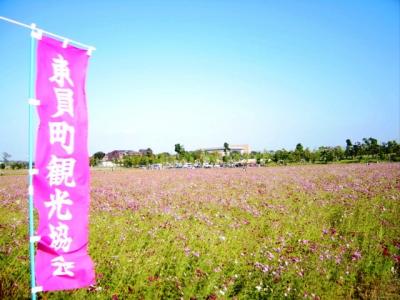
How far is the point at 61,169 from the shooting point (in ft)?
13.8

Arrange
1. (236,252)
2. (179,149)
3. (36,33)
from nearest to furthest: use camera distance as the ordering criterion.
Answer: (36,33)
(236,252)
(179,149)

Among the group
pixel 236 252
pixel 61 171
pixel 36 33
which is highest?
pixel 36 33

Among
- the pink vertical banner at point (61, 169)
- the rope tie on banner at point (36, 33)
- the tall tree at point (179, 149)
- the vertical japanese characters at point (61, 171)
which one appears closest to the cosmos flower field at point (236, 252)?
the pink vertical banner at point (61, 169)

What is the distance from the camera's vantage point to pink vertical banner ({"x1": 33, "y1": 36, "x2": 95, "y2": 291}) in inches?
161

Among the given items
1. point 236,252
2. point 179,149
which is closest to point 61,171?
point 236,252

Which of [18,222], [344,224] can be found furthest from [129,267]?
[344,224]

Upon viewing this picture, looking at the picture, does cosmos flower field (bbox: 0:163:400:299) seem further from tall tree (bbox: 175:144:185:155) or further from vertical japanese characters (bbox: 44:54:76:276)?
tall tree (bbox: 175:144:185:155)

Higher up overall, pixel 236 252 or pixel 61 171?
pixel 61 171

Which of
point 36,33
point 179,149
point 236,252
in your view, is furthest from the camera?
point 179,149

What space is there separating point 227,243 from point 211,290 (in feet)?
7.83

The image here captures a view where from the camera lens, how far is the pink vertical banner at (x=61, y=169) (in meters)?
4.09

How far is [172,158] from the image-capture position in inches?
4331

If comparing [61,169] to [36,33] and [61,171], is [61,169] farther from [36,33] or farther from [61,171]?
[36,33]

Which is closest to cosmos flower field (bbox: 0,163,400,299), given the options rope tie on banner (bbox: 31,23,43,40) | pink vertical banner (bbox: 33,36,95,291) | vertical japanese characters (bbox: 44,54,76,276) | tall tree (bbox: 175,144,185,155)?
pink vertical banner (bbox: 33,36,95,291)
